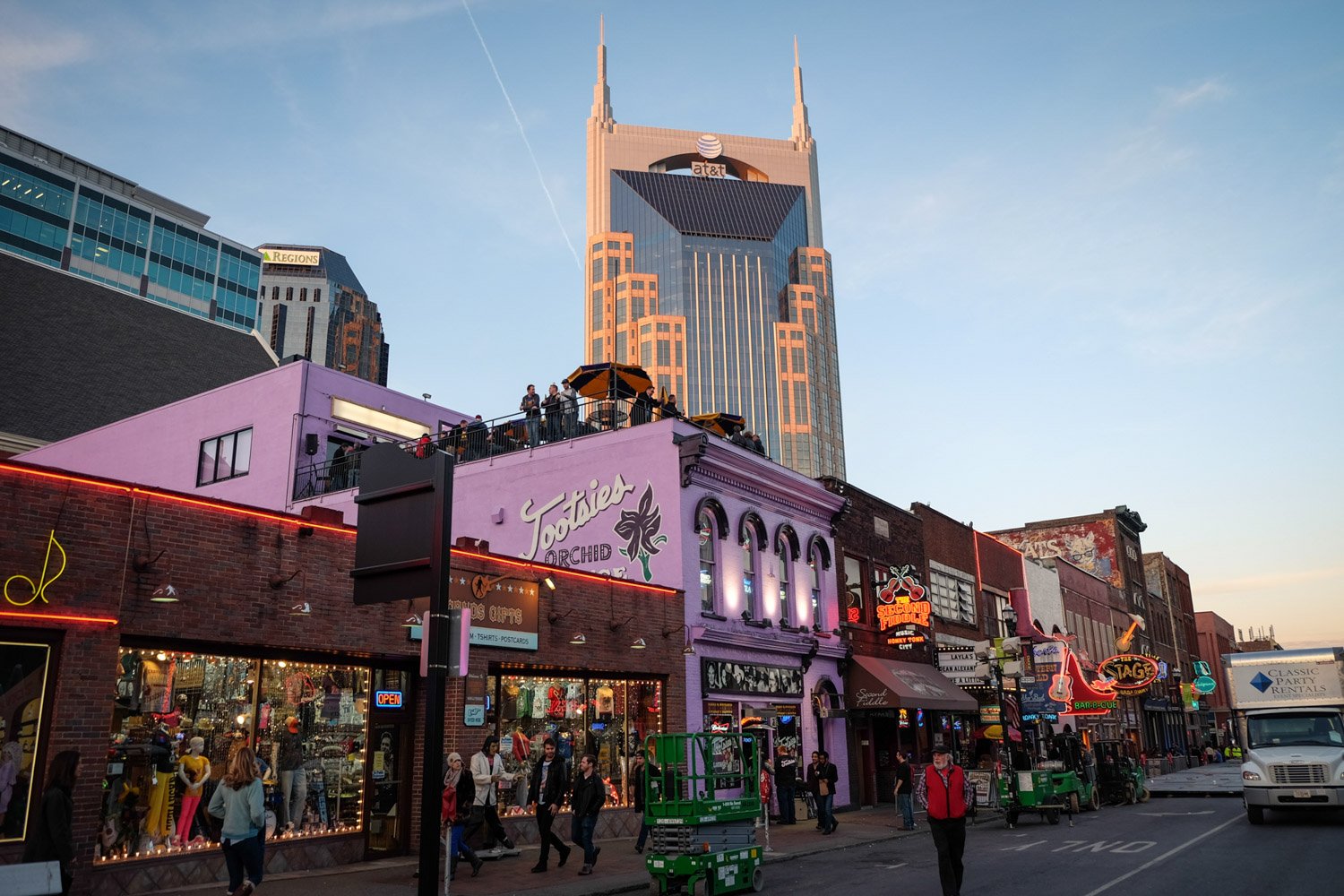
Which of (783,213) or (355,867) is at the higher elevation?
(783,213)

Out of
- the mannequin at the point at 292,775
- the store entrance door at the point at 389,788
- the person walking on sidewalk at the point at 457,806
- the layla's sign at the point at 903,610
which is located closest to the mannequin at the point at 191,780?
the mannequin at the point at 292,775

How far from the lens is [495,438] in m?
29.2

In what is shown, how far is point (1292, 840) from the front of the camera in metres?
17.9

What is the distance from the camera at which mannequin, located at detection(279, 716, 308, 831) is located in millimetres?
15297

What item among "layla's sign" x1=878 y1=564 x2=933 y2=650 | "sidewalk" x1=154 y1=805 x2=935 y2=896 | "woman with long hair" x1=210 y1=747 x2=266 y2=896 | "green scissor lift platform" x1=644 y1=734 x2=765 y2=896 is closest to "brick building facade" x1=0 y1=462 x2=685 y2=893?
"sidewalk" x1=154 y1=805 x2=935 y2=896

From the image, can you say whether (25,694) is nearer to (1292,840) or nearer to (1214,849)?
(1214,849)

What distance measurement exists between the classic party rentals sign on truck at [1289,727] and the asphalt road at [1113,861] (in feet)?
2.36

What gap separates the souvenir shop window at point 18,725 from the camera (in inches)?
454

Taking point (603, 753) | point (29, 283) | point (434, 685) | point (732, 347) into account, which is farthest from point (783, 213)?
point (434, 685)

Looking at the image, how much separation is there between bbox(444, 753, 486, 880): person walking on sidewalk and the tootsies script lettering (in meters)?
10.4

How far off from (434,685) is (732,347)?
16663 centimetres

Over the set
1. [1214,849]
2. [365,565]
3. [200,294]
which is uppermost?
[200,294]

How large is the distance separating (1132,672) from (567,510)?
25.6 meters

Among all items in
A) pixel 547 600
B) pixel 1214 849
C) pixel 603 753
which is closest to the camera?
pixel 1214 849
